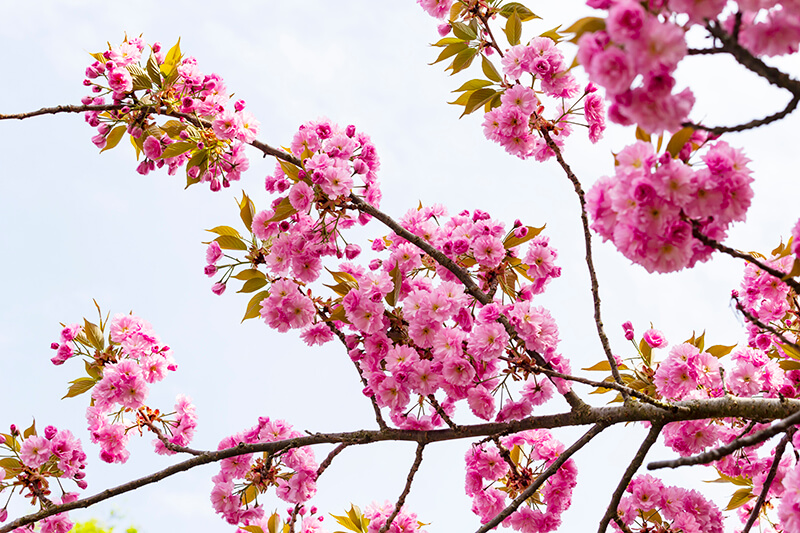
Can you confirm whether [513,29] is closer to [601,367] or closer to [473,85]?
[473,85]

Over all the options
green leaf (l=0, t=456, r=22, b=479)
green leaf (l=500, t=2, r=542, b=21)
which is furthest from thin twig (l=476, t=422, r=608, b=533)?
green leaf (l=0, t=456, r=22, b=479)

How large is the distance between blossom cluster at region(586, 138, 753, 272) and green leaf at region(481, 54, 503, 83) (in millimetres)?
1541

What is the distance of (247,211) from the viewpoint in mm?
3252

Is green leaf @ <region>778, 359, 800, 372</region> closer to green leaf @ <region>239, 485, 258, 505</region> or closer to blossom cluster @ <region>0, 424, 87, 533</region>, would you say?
green leaf @ <region>239, 485, 258, 505</region>

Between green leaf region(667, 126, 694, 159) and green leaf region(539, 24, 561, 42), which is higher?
green leaf region(539, 24, 561, 42)

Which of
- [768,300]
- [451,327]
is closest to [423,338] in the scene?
[451,327]

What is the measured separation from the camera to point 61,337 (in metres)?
3.24

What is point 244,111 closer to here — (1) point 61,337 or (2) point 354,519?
(1) point 61,337

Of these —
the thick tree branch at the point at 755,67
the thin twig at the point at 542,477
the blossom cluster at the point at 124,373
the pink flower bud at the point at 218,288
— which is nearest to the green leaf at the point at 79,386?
the blossom cluster at the point at 124,373

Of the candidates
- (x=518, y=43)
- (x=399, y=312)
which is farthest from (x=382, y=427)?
(x=518, y=43)

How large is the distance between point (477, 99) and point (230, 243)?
1.39m

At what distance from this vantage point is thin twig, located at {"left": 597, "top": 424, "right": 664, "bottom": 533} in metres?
2.61

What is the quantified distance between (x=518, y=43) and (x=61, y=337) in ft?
8.61

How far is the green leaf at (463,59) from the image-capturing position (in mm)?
3346
